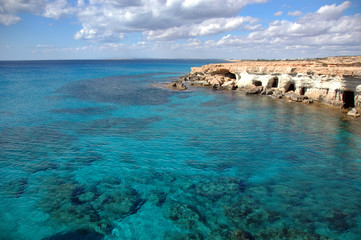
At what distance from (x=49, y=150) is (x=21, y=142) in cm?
348

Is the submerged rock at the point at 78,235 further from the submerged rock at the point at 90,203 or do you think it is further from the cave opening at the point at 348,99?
the cave opening at the point at 348,99

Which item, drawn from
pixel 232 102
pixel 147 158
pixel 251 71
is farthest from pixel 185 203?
pixel 251 71

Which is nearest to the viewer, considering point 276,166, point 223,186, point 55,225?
point 55,225

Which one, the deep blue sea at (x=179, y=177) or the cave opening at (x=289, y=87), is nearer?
the deep blue sea at (x=179, y=177)

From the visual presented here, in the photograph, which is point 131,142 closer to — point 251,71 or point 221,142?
point 221,142

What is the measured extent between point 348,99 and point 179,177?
94.7ft

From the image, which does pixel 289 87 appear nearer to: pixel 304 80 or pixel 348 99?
pixel 304 80

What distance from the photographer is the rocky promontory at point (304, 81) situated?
95.7 ft

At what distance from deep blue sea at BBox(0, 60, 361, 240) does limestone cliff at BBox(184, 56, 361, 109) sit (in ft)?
18.1

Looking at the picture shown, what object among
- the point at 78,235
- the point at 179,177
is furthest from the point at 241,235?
the point at 78,235

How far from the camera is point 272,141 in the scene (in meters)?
19.3

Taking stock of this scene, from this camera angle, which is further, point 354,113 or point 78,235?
point 354,113

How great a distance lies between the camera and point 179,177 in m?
13.6

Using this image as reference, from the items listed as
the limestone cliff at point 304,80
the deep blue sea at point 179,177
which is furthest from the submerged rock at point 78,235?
the limestone cliff at point 304,80
